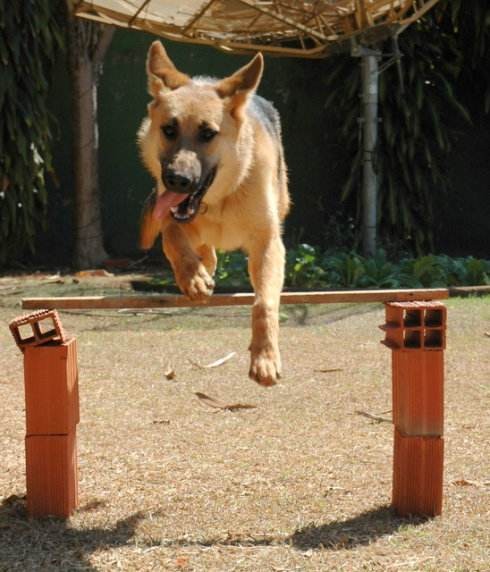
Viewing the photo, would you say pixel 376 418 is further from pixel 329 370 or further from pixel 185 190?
pixel 185 190

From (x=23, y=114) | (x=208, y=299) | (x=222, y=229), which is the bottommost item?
(x=208, y=299)

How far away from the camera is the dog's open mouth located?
3.87 meters

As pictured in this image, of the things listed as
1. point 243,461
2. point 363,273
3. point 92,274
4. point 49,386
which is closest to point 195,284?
point 49,386

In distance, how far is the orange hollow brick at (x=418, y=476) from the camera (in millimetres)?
4168

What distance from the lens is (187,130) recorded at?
4039 millimetres

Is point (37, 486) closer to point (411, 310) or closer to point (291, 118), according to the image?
point (411, 310)

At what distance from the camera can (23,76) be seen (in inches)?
393

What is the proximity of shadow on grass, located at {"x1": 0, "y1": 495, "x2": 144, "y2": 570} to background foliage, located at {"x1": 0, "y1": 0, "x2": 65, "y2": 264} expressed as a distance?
627 cm

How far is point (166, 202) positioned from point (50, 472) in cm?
126

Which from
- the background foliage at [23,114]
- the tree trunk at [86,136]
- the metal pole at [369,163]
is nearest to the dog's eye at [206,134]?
the metal pole at [369,163]

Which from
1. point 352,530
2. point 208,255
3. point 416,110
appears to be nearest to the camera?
point 352,530

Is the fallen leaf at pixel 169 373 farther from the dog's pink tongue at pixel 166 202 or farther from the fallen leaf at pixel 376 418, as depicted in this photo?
the dog's pink tongue at pixel 166 202

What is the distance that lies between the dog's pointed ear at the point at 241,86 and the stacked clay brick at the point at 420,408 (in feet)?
3.58

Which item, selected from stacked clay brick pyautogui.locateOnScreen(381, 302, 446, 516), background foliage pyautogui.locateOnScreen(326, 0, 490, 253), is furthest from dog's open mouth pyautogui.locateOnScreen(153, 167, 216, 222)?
background foliage pyautogui.locateOnScreen(326, 0, 490, 253)
